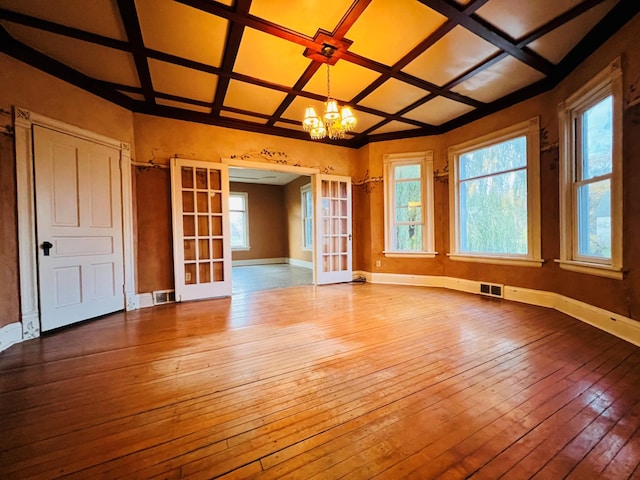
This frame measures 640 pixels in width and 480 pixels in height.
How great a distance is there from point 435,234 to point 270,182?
617 centimetres

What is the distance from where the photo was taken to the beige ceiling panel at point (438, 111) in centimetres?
422

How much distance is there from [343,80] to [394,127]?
1.94 metres

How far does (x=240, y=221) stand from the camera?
377 inches

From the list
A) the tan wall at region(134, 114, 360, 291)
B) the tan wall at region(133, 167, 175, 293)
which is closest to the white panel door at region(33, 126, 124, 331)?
the tan wall at region(133, 167, 175, 293)

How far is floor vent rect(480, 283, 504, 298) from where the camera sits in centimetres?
430

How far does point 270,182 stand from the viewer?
9586 millimetres

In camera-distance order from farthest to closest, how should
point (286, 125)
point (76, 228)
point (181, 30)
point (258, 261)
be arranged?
point (258, 261), point (286, 125), point (76, 228), point (181, 30)

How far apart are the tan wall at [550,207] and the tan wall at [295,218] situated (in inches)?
137

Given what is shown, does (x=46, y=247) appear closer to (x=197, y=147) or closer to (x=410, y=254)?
(x=197, y=147)

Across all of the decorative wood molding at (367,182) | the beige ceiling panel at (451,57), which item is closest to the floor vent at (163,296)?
A: the decorative wood molding at (367,182)

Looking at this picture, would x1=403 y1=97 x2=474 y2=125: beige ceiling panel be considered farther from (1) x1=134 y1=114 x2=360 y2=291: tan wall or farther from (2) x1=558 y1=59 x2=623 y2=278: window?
(1) x1=134 y1=114 x2=360 y2=291: tan wall

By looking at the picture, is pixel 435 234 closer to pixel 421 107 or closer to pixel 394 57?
pixel 421 107

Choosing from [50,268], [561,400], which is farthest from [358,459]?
[50,268]

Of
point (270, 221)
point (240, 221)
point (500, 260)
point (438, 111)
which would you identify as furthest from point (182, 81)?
point (270, 221)
